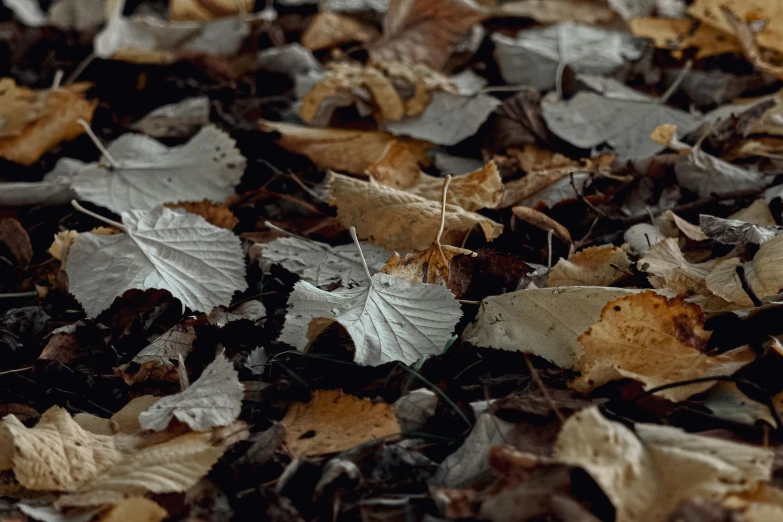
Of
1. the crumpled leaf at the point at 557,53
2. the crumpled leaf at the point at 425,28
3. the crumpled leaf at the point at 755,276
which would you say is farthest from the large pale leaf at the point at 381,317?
the crumpled leaf at the point at 425,28

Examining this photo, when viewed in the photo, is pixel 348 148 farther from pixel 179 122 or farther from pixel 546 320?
pixel 546 320

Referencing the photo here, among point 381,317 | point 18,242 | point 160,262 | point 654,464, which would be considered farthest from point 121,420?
point 654,464

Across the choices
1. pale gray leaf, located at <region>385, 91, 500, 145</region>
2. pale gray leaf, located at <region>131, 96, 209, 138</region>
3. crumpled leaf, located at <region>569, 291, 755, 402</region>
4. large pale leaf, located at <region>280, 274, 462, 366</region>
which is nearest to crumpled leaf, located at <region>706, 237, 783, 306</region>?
crumpled leaf, located at <region>569, 291, 755, 402</region>

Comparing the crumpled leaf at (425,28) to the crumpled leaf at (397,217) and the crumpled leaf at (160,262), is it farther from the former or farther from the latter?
the crumpled leaf at (160,262)

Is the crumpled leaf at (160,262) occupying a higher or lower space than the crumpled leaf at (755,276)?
lower

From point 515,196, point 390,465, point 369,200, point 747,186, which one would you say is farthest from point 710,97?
point 390,465
